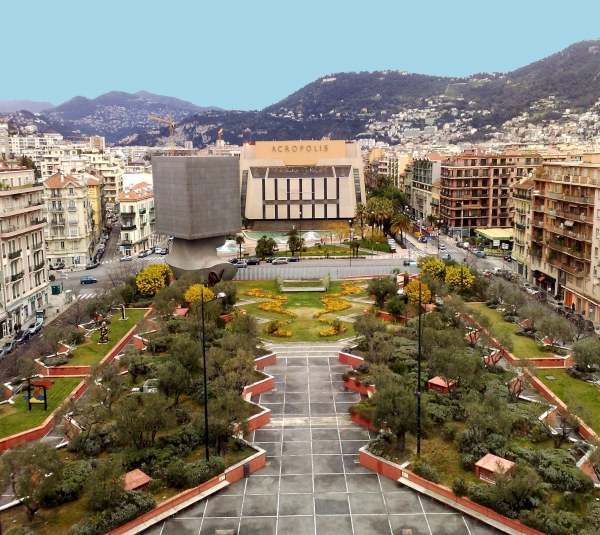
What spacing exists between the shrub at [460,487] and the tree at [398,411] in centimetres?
363

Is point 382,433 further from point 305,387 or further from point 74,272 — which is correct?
point 74,272

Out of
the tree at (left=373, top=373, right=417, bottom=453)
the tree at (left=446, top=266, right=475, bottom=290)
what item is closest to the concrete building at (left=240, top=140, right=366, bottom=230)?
the tree at (left=446, top=266, right=475, bottom=290)

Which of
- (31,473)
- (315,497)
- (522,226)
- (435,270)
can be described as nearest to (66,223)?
(435,270)

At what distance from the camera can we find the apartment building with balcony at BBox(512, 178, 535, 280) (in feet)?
247

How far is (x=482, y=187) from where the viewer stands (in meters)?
106

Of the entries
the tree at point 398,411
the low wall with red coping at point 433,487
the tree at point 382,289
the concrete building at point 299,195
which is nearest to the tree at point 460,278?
the tree at point 382,289

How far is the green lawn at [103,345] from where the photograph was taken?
44094 millimetres

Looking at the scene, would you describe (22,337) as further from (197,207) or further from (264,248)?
(264,248)

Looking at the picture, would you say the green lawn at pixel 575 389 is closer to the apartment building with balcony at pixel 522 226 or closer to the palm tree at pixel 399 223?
the apartment building with balcony at pixel 522 226

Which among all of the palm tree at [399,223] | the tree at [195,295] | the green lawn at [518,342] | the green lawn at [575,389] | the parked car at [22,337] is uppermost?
the palm tree at [399,223]

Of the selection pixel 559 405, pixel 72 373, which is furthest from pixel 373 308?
pixel 72 373

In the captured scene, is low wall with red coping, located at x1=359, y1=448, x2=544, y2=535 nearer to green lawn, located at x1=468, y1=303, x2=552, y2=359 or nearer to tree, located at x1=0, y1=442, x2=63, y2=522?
tree, located at x1=0, y1=442, x2=63, y2=522

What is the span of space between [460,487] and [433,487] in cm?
136

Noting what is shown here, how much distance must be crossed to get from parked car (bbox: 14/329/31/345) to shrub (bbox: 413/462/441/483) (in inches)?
1527
